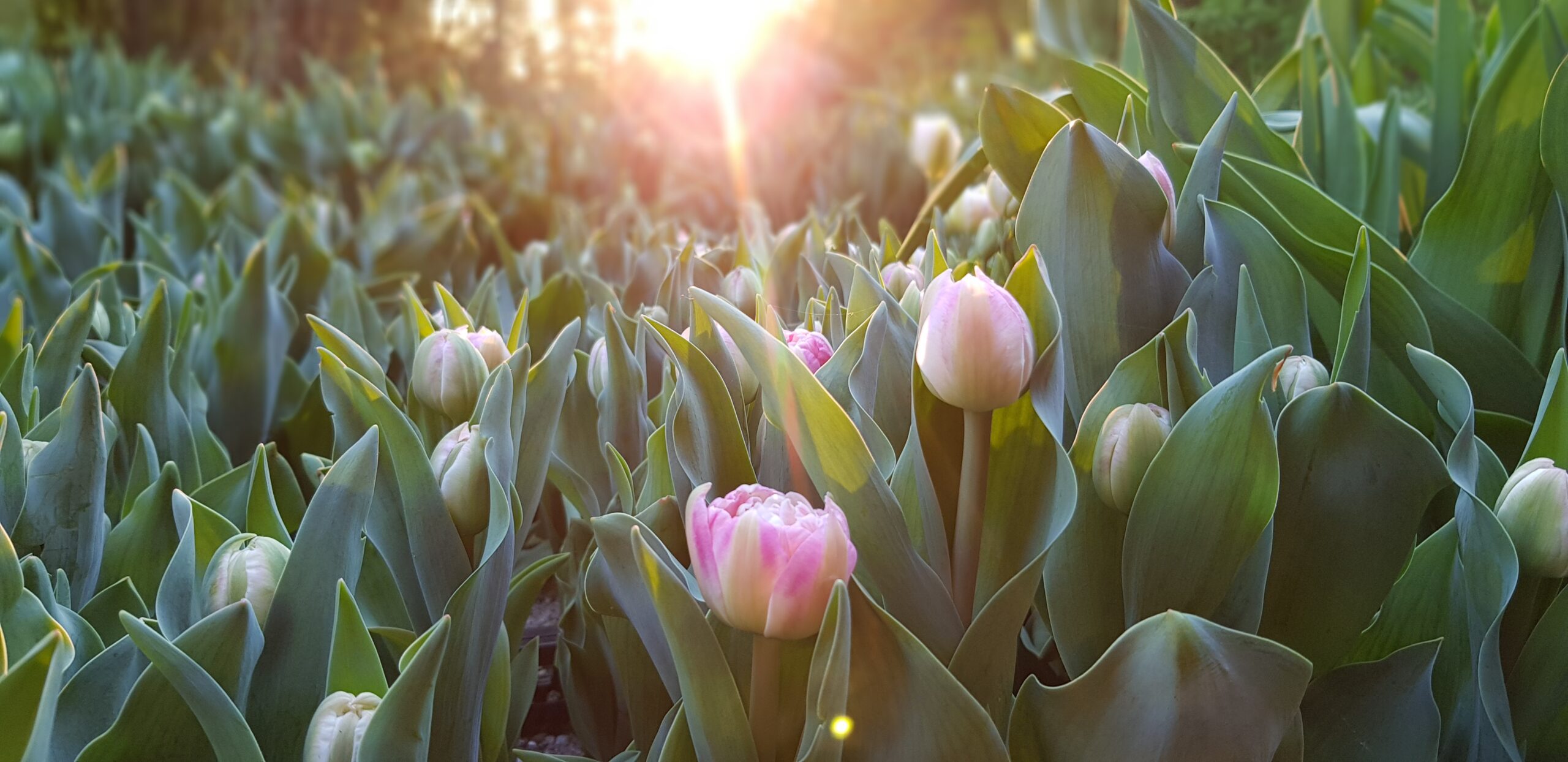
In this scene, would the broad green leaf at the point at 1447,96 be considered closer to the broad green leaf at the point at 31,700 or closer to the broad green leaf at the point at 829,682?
the broad green leaf at the point at 829,682

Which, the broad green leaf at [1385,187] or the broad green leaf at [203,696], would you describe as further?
the broad green leaf at [1385,187]

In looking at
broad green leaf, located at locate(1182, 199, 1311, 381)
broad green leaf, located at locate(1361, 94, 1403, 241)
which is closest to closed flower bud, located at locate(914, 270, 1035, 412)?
broad green leaf, located at locate(1182, 199, 1311, 381)

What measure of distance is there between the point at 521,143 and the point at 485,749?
3.93 meters

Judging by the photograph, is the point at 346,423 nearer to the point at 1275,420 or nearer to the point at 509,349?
the point at 509,349

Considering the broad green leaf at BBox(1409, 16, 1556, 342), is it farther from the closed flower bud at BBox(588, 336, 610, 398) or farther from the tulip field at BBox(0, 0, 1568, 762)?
the closed flower bud at BBox(588, 336, 610, 398)

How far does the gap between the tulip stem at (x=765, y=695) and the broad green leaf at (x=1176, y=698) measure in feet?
0.57

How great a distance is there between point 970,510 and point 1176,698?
Answer: 20 centimetres

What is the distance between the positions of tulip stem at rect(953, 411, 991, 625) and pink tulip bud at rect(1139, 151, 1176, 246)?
304 millimetres

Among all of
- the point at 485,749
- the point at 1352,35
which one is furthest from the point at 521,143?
the point at 485,749

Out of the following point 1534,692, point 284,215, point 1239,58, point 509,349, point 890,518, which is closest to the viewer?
point 890,518

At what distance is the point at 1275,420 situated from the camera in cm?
98

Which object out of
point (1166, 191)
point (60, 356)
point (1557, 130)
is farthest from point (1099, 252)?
point (60, 356)

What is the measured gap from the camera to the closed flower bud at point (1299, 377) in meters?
0.99

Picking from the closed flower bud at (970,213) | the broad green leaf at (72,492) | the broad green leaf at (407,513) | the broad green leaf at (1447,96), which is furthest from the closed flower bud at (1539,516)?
the broad green leaf at (72,492)
